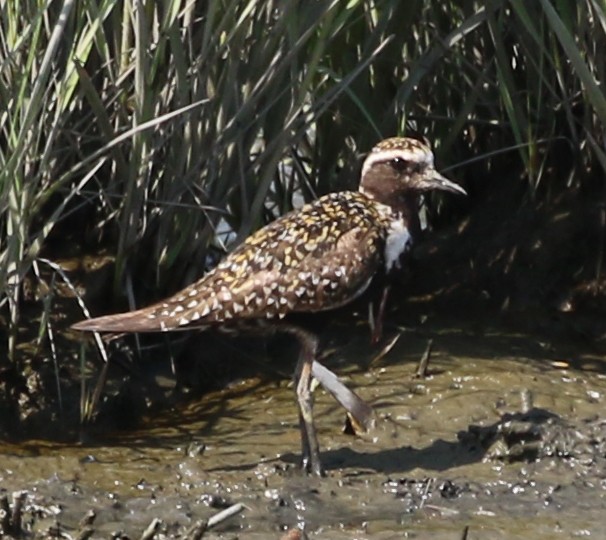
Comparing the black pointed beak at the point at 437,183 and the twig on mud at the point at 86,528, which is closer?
the twig on mud at the point at 86,528

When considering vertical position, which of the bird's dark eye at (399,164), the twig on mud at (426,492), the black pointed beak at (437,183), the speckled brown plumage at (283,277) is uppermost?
the bird's dark eye at (399,164)

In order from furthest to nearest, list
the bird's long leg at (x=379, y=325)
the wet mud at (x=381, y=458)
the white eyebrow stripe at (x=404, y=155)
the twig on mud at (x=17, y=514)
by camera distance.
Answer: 1. the bird's long leg at (x=379, y=325)
2. the white eyebrow stripe at (x=404, y=155)
3. the wet mud at (x=381, y=458)
4. the twig on mud at (x=17, y=514)

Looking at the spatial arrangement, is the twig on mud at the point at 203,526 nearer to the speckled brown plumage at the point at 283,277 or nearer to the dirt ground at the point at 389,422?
the dirt ground at the point at 389,422

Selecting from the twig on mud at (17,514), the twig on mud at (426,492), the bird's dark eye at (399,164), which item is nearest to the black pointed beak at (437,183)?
the bird's dark eye at (399,164)

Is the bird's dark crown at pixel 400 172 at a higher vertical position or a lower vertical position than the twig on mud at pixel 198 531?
higher

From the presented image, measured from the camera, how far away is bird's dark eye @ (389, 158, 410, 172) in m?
7.42

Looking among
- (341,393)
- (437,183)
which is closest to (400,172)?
(437,183)

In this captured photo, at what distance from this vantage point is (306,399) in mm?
7234

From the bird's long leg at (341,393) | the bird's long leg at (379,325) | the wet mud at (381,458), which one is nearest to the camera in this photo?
the wet mud at (381,458)

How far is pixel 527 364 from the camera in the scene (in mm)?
8031

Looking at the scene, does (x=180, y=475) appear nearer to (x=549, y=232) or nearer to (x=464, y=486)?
(x=464, y=486)

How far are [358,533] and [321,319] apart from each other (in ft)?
3.18

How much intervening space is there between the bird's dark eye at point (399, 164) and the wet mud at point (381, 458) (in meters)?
0.90

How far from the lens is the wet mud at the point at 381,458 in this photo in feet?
22.2
